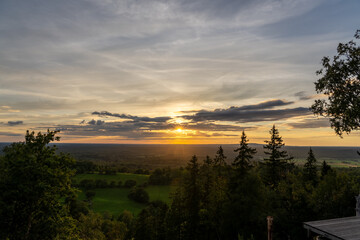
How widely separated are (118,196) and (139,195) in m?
11.9

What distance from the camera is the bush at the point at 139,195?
97.9 metres

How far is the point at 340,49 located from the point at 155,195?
317 feet

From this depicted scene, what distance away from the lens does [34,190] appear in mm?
15367

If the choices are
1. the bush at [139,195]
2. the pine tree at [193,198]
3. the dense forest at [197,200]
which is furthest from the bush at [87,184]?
the pine tree at [193,198]

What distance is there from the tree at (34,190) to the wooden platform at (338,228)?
15.9m

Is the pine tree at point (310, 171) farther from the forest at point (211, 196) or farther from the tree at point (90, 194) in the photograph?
the tree at point (90, 194)

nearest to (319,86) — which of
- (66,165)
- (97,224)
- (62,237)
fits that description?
(66,165)

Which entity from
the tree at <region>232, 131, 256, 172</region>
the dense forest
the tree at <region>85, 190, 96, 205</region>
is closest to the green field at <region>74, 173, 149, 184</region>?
the tree at <region>85, 190, 96, 205</region>

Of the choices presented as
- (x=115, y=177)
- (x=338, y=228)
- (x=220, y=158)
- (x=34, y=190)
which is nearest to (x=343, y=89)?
(x=338, y=228)

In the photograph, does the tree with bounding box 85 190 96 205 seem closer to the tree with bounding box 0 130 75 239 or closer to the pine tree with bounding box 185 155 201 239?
the pine tree with bounding box 185 155 201 239

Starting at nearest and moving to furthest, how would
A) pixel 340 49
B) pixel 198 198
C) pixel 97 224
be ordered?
pixel 340 49
pixel 198 198
pixel 97 224

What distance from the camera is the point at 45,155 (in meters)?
16.5

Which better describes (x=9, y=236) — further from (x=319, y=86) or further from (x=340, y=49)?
(x=340, y=49)

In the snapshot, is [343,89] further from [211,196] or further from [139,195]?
[139,195]
